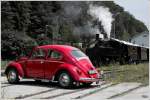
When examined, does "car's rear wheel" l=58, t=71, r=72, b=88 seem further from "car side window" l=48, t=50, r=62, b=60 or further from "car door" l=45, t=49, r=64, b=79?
"car side window" l=48, t=50, r=62, b=60

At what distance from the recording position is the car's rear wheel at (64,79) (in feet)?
46.4

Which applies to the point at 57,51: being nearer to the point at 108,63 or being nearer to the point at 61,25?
the point at 108,63

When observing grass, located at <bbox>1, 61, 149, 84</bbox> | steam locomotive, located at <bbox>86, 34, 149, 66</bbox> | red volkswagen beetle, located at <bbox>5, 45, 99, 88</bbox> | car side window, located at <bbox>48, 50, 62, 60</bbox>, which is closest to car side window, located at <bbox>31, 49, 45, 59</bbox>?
red volkswagen beetle, located at <bbox>5, 45, 99, 88</bbox>

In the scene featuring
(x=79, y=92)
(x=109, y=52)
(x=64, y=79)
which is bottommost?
(x=79, y=92)

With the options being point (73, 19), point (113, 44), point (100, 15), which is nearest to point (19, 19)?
point (73, 19)

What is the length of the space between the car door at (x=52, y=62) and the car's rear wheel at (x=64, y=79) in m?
0.35

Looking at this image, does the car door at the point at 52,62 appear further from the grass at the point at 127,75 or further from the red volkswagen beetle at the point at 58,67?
the grass at the point at 127,75

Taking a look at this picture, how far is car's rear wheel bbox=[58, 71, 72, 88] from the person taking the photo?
14.1 metres

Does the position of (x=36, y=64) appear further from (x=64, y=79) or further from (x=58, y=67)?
(x=64, y=79)

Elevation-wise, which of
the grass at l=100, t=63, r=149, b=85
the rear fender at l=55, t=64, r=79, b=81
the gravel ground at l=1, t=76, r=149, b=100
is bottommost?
the gravel ground at l=1, t=76, r=149, b=100

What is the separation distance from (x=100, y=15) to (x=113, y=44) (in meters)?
13.6

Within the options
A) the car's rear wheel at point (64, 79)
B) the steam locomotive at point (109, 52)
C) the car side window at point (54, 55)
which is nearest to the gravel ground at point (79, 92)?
the car's rear wheel at point (64, 79)

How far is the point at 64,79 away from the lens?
1430 centimetres

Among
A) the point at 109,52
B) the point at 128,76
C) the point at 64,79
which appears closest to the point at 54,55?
the point at 64,79
